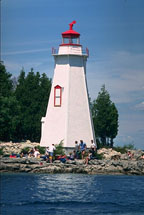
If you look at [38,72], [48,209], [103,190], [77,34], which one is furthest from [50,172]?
[38,72]

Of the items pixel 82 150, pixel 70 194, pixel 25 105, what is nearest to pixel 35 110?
pixel 25 105

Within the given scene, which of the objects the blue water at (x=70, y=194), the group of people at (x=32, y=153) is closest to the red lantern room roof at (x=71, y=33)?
the group of people at (x=32, y=153)

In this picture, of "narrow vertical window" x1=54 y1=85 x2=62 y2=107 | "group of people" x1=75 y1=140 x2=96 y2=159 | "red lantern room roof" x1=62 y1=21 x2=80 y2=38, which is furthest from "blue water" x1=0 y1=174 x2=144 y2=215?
"red lantern room roof" x1=62 y1=21 x2=80 y2=38

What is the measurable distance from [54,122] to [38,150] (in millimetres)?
2380

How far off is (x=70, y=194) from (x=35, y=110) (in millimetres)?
26825

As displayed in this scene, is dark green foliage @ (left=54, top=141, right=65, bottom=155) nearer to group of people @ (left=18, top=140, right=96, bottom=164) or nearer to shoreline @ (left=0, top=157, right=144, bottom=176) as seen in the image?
group of people @ (left=18, top=140, right=96, bottom=164)

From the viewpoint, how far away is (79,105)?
149 ft

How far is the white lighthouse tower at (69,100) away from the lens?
44938 mm

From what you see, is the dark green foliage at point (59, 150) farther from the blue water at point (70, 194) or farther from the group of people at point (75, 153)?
the blue water at point (70, 194)

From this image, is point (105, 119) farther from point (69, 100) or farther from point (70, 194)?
point (70, 194)

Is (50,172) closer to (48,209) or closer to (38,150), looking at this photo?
(38,150)

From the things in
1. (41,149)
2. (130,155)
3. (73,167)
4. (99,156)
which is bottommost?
(73,167)

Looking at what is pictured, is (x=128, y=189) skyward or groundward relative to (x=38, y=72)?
groundward

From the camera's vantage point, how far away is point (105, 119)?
57125 mm
